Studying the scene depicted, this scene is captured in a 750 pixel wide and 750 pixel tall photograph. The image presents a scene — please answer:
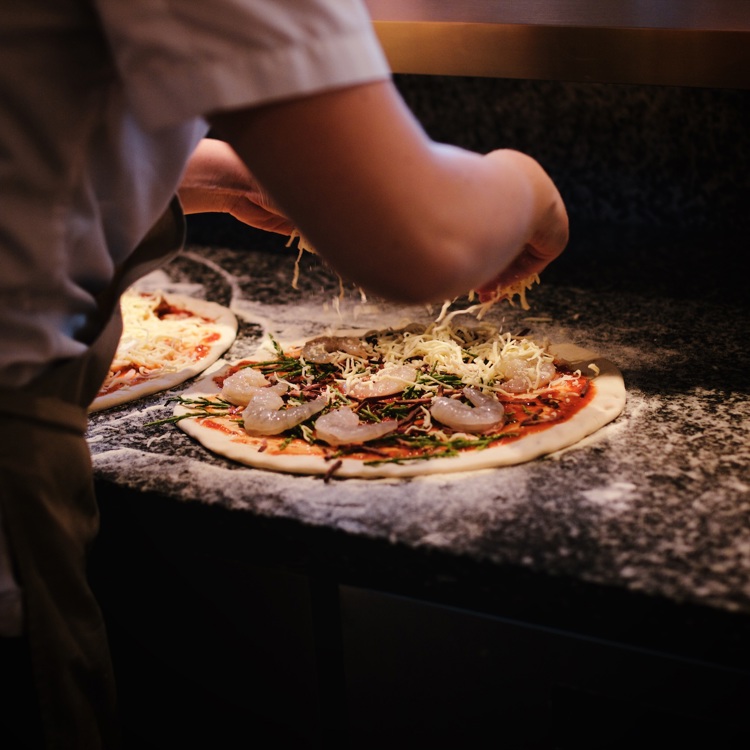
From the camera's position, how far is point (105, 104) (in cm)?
92

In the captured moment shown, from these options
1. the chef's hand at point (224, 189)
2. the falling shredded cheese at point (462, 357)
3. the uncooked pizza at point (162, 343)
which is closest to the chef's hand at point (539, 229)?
the falling shredded cheese at point (462, 357)

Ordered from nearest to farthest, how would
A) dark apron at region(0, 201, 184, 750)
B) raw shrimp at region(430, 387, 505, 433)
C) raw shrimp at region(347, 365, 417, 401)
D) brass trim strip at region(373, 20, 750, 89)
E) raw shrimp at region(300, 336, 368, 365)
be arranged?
dark apron at region(0, 201, 184, 750) → brass trim strip at region(373, 20, 750, 89) → raw shrimp at region(430, 387, 505, 433) → raw shrimp at region(347, 365, 417, 401) → raw shrimp at region(300, 336, 368, 365)

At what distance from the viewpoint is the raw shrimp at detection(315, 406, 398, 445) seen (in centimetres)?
158

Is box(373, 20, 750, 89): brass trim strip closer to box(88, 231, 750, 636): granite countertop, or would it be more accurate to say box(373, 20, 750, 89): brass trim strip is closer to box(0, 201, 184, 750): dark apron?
box(88, 231, 750, 636): granite countertop

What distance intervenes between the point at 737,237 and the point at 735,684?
6.38ft

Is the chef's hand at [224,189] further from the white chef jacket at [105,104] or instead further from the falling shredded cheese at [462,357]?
the white chef jacket at [105,104]

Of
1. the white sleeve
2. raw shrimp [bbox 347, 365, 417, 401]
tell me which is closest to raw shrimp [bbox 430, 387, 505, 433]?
raw shrimp [bbox 347, 365, 417, 401]

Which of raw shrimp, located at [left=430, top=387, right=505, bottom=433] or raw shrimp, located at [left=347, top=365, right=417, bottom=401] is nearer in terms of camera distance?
raw shrimp, located at [left=430, top=387, right=505, bottom=433]

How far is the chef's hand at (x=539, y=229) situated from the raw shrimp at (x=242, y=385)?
0.52 metres

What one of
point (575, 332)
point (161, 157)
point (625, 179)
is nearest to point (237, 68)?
point (161, 157)

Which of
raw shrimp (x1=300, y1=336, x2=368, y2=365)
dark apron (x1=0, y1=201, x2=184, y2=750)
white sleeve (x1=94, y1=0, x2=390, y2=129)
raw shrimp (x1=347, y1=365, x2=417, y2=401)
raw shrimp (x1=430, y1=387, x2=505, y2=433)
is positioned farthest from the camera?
raw shrimp (x1=300, y1=336, x2=368, y2=365)

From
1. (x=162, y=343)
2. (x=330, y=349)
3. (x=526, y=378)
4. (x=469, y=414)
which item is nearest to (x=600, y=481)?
(x=469, y=414)

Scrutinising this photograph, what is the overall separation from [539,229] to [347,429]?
21.7 inches

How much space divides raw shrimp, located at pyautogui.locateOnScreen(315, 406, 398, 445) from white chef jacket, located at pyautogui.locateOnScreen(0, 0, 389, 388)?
22.1 inches
